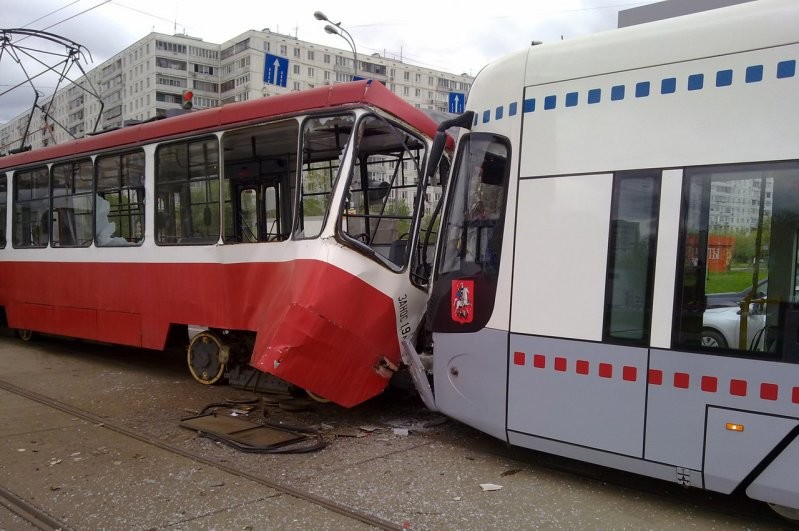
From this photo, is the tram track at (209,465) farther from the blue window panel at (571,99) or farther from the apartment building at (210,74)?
the apartment building at (210,74)

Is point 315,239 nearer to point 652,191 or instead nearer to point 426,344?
point 426,344

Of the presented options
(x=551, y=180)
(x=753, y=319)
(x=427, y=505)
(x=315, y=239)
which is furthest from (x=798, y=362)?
(x=315, y=239)

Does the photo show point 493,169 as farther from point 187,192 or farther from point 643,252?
point 187,192

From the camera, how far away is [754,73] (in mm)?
3652

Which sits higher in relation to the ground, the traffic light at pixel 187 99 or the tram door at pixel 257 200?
the traffic light at pixel 187 99

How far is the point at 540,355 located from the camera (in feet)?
14.4

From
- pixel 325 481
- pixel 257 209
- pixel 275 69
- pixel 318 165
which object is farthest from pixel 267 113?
pixel 275 69

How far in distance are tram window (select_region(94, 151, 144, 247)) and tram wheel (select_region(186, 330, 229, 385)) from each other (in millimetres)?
1583

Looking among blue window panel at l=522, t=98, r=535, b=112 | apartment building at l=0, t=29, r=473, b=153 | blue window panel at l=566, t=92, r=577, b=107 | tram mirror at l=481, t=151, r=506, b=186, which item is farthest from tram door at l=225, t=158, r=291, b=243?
apartment building at l=0, t=29, r=473, b=153

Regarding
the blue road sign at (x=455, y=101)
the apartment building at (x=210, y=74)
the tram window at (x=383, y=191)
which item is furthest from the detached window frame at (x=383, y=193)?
the apartment building at (x=210, y=74)

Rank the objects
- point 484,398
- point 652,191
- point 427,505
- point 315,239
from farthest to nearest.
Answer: point 315,239, point 484,398, point 427,505, point 652,191

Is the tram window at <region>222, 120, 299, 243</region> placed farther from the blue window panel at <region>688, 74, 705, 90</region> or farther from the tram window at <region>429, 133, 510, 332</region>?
the blue window panel at <region>688, 74, 705, 90</region>

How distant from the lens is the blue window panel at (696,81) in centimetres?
382

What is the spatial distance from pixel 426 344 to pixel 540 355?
1.80 metres
